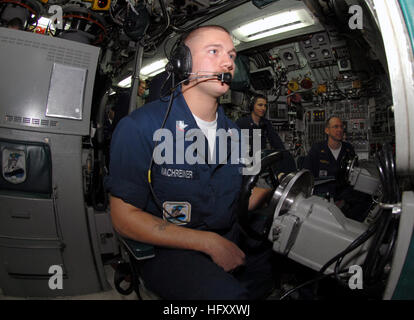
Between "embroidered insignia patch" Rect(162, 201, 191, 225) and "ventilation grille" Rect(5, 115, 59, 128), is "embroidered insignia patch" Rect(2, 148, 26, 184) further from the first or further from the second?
"embroidered insignia patch" Rect(162, 201, 191, 225)

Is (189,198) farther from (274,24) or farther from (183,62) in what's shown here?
(274,24)

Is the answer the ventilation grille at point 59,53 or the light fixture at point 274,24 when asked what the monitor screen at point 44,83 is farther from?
the light fixture at point 274,24

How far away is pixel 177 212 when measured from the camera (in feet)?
3.43

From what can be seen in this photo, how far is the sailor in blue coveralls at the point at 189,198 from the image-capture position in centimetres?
82

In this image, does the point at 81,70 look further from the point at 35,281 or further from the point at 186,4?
the point at 35,281

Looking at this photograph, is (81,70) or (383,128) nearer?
(81,70)

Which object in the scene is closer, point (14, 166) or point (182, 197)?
point (182, 197)

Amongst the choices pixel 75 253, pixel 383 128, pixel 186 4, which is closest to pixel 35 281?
pixel 75 253

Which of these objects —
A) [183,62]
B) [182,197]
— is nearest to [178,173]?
[182,197]

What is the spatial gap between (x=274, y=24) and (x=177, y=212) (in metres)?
3.46

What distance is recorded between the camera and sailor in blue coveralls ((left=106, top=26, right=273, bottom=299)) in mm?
823

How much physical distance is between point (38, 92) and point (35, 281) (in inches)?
64.0

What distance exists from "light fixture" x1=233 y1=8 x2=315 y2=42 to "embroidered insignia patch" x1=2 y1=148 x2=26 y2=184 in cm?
337
